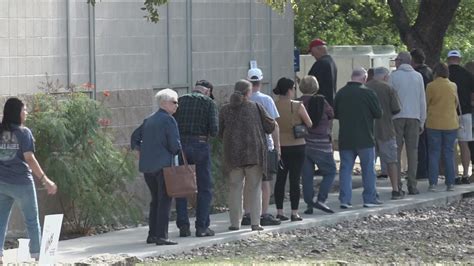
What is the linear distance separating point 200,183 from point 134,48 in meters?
3.34

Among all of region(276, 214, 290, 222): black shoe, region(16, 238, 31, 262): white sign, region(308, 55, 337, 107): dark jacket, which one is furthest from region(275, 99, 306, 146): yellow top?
region(16, 238, 31, 262): white sign

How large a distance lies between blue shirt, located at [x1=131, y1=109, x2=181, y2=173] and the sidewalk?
0.91 metres

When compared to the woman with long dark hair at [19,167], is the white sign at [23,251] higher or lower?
lower

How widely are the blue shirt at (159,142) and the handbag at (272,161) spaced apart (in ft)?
5.52

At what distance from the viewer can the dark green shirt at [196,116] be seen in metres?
14.7

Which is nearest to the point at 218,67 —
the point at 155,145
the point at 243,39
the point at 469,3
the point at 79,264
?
the point at 243,39

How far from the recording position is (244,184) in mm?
15594

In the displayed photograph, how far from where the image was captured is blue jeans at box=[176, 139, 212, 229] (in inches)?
579

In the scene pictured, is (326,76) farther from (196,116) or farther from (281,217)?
(196,116)

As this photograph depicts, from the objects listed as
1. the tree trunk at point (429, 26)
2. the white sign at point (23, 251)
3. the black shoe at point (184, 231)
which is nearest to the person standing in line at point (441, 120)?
the tree trunk at point (429, 26)

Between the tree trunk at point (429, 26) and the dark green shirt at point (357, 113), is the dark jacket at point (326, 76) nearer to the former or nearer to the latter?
the dark green shirt at point (357, 113)

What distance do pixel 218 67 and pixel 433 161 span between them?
368cm

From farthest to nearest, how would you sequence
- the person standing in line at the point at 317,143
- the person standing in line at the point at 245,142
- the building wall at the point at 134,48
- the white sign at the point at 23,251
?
the person standing in line at the point at 317,143
the building wall at the point at 134,48
the person standing in line at the point at 245,142
the white sign at the point at 23,251

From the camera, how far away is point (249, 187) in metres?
15.2
